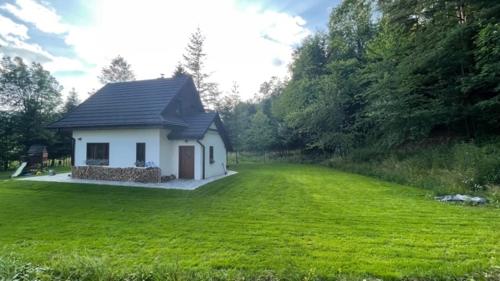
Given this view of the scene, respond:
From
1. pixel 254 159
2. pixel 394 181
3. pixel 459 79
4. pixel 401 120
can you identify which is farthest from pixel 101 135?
pixel 254 159

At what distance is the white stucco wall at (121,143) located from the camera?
1204 centimetres

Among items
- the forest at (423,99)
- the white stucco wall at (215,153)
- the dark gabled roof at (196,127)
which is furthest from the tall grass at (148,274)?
the white stucco wall at (215,153)

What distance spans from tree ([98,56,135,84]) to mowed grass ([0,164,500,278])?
28.9m

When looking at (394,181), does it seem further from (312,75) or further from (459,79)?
(312,75)

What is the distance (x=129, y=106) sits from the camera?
1359cm

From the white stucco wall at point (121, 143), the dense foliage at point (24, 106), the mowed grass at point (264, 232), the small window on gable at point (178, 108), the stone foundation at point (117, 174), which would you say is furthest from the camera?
the dense foliage at point (24, 106)

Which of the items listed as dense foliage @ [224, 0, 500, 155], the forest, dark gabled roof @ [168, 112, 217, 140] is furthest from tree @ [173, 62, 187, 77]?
dense foliage @ [224, 0, 500, 155]

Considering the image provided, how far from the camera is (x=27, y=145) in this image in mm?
22172

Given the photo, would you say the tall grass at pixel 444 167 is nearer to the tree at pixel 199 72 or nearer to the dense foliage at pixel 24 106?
the tree at pixel 199 72

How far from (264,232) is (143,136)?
363 inches

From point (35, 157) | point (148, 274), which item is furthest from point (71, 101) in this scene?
point (148, 274)

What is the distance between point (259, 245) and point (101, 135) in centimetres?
1170

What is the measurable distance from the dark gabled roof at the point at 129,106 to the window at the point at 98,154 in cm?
104

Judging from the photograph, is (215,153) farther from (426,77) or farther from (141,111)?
(426,77)
